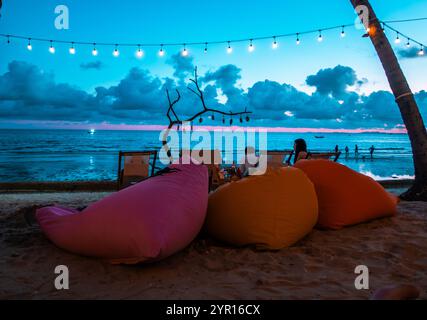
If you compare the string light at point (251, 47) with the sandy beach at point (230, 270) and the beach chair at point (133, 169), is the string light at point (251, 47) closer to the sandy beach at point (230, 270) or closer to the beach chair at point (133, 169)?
the beach chair at point (133, 169)

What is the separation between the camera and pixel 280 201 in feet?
8.49

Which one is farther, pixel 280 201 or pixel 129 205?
pixel 280 201

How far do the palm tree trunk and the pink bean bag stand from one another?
3.93 m

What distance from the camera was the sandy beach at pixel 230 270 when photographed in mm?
1827

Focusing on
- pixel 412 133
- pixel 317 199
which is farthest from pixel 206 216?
pixel 412 133

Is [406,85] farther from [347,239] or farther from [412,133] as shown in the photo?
[347,239]

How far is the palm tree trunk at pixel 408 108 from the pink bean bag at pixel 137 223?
12.9ft

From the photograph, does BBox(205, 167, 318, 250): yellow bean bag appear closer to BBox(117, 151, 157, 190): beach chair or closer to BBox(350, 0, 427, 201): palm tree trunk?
BBox(350, 0, 427, 201): palm tree trunk

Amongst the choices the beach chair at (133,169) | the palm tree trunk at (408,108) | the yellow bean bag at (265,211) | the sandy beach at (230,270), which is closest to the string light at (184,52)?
the beach chair at (133,169)

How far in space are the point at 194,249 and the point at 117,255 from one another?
2.17ft

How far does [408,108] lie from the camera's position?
4.93 metres

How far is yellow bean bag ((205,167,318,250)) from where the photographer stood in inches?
99.7

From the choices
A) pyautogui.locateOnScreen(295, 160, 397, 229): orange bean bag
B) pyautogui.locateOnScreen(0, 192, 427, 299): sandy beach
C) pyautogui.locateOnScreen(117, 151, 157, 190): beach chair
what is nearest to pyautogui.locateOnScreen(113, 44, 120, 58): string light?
pyautogui.locateOnScreen(117, 151, 157, 190): beach chair
